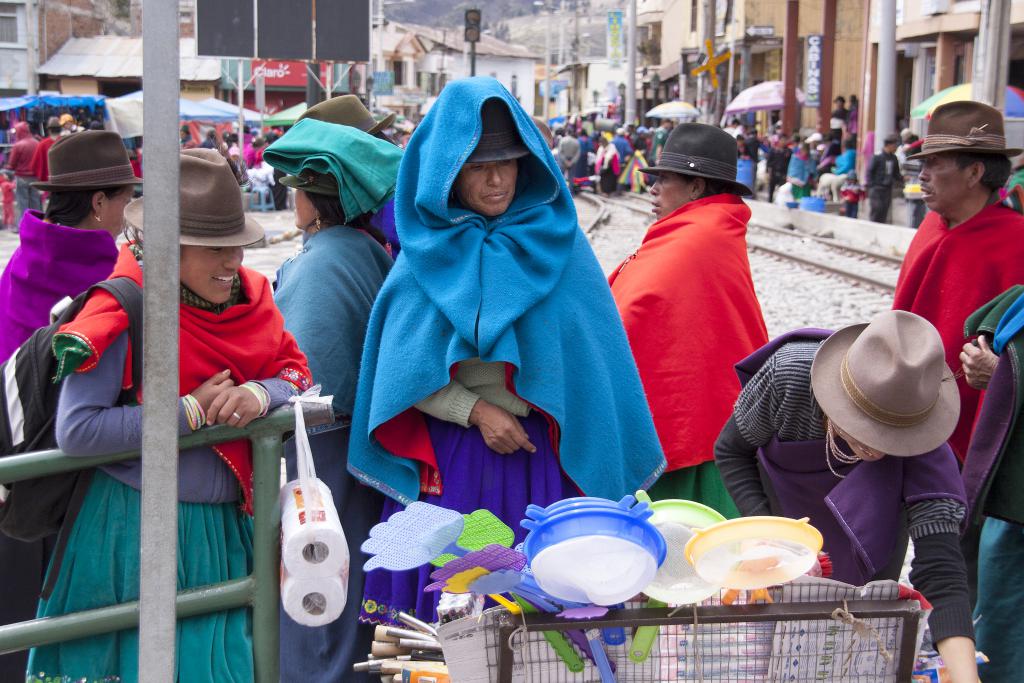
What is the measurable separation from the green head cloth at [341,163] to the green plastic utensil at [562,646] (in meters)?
1.90

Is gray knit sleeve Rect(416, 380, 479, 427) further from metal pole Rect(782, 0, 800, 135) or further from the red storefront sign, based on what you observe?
the red storefront sign

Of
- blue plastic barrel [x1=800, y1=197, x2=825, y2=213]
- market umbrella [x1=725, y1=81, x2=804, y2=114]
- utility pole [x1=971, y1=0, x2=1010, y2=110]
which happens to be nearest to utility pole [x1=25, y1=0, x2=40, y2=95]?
market umbrella [x1=725, y1=81, x2=804, y2=114]

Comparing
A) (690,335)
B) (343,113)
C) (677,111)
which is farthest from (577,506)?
(677,111)

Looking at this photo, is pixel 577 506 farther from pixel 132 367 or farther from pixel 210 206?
pixel 210 206

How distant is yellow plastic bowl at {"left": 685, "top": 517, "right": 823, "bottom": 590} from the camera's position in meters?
1.79

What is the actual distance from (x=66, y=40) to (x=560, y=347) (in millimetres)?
56574

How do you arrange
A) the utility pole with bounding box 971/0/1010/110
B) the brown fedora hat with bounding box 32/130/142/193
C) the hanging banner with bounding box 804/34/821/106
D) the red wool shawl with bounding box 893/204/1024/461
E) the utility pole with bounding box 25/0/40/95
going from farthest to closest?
1. the utility pole with bounding box 25/0/40/95
2. the hanging banner with bounding box 804/34/821/106
3. the utility pole with bounding box 971/0/1010/110
4. the red wool shawl with bounding box 893/204/1024/461
5. the brown fedora hat with bounding box 32/130/142/193

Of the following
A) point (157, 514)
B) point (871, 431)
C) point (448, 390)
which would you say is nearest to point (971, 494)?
point (871, 431)

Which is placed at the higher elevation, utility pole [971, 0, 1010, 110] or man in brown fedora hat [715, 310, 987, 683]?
utility pole [971, 0, 1010, 110]

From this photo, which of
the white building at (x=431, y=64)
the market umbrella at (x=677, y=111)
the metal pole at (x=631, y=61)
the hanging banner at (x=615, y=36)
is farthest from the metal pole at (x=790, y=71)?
the white building at (x=431, y=64)

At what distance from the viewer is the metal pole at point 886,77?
1880 cm

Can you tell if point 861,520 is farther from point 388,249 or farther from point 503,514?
point 388,249

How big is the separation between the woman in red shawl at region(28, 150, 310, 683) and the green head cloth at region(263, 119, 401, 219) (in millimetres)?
746

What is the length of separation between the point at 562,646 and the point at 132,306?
1.17 metres
